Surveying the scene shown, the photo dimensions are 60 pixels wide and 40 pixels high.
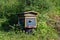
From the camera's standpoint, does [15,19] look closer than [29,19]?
No

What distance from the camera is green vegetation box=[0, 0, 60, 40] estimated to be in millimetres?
10141

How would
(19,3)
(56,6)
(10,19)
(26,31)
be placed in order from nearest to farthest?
(26,31)
(10,19)
(19,3)
(56,6)

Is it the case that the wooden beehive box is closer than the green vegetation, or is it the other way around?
the green vegetation

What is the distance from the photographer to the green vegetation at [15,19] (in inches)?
399

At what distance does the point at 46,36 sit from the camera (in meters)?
10.1

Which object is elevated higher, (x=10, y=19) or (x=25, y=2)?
(x=25, y=2)

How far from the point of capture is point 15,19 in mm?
12281

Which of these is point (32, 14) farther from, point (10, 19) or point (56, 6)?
point (56, 6)

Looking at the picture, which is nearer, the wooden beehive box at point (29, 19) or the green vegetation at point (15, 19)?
the green vegetation at point (15, 19)

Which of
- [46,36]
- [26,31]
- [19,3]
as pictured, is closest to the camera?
[46,36]

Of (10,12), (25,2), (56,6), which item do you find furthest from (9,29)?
(56,6)

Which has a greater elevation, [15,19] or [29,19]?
[29,19]

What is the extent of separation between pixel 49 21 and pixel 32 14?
5.83 feet

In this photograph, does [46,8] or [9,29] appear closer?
[9,29]
